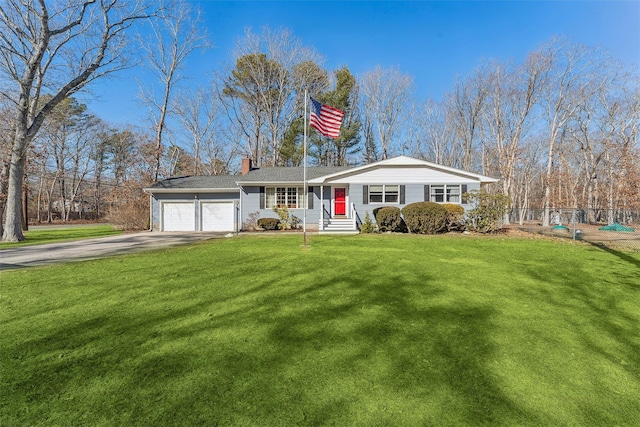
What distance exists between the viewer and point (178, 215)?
18.5m

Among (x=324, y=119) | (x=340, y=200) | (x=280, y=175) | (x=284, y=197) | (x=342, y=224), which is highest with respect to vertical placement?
(x=324, y=119)

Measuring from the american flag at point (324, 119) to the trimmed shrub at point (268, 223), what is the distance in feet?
22.5

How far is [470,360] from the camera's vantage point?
2941 millimetres

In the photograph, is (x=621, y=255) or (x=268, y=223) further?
(x=268, y=223)

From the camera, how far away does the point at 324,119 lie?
36.4 ft

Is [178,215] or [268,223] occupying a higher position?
[178,215]

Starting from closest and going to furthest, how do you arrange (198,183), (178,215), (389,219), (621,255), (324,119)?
(621,255), (324,119), (389,219), (178,215), (198,183)

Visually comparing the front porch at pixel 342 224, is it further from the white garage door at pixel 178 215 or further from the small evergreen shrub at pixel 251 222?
the white garage door at pixel 178 215

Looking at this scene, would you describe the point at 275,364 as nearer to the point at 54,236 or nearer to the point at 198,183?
the point at 198,183

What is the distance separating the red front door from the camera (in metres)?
17.2

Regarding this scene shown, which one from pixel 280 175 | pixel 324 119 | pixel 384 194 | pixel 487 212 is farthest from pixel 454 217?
pixel 280 175

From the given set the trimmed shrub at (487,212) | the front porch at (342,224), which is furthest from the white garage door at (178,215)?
the trimmed shrub at (487,212)

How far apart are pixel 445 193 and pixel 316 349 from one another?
14888mm

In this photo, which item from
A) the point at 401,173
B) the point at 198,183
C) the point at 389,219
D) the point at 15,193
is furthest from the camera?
the point at 198,183
